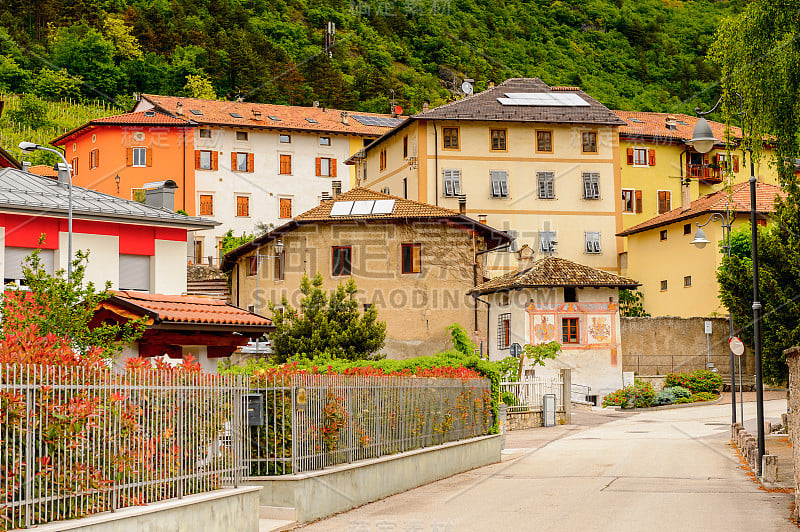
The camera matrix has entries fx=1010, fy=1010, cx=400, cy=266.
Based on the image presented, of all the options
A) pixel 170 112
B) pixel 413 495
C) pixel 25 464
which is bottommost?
pixel 413 495

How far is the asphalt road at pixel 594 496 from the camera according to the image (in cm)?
1403

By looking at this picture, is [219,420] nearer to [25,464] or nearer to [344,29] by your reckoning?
[25,464]

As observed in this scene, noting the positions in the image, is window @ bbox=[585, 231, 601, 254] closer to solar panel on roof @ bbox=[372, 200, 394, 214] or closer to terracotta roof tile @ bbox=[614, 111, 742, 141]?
terracotta roof tile @ bbox=[614, 111, 742, 141]

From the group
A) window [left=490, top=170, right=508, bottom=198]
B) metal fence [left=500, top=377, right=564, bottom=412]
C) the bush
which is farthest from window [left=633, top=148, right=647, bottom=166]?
metal fence [left=500, top=377, right=564, bottom=412]

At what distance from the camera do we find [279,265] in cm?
5128

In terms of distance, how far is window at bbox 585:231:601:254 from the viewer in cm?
6331

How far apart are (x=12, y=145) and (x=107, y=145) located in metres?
15.8

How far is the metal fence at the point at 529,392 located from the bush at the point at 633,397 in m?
7.42

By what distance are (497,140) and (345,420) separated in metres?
48.3

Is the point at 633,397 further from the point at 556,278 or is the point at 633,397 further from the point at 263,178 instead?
the point at 263,178

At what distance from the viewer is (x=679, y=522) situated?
1412 cm

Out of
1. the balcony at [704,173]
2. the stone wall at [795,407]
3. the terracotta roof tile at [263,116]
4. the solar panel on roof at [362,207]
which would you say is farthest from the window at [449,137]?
the stone wall at [795,407]

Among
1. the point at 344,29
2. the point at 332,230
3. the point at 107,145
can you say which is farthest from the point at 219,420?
the point at 344,29

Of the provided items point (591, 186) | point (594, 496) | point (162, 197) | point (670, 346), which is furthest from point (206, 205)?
point (594, 496)
